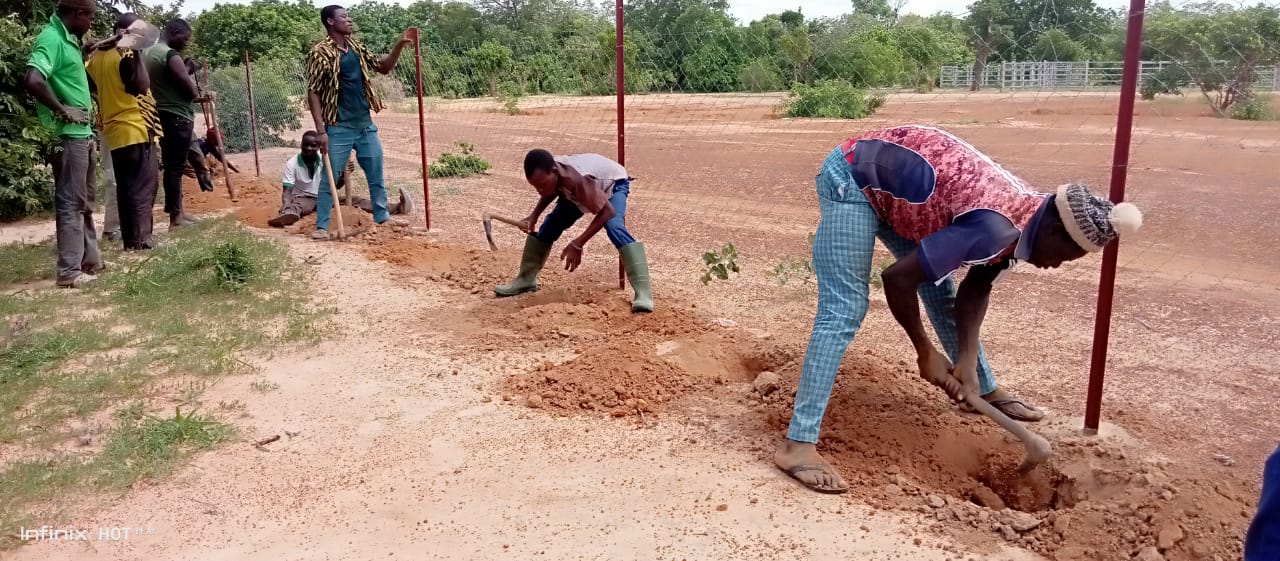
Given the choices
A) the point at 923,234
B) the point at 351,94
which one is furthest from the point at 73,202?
the point at 923,234

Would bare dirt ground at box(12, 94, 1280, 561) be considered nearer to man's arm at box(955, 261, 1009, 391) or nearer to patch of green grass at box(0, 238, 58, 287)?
man's arm at box(955, 261, 1009, 391)

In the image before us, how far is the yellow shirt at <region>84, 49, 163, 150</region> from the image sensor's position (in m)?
6.04

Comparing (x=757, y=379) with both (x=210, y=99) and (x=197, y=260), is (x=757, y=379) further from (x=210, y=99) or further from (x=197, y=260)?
(x=210, y=99)

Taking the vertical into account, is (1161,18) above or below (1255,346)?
above

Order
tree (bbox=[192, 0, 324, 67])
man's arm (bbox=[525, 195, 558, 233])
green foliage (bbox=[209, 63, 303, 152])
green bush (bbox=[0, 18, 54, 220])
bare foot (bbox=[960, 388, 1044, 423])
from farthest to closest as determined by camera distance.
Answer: tree (bbox=[192, 0, 324, 67]) < green foliage (bbox=[209, 63, 303, 152]) < green bush (bbox=[0, 18, 54, 220]) < man's arm (bbox=[525, 195, 558, 233]) < bare foot (bbox=[960, 388, 1044, 423])

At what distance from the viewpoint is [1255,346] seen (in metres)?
4.31

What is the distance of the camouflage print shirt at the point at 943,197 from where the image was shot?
2645 mm

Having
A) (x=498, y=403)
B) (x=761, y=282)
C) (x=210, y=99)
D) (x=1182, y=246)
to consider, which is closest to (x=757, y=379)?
(x=498, y=403)

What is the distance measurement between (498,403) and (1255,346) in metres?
3.60

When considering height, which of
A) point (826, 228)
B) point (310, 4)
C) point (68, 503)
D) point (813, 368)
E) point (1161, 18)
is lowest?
point (68, 503)

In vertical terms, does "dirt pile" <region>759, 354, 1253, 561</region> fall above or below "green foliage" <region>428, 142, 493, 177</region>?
below

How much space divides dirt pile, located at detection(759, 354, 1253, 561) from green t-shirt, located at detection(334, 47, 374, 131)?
4.52 meters

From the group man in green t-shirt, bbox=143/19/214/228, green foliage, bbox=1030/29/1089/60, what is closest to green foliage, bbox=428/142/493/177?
man in green t-shirt, bbox=143/19/214/228

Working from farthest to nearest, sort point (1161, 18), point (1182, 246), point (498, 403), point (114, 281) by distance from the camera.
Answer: point (1182, 246) < point (114, 281) < point (498, 403) < point (1161, 18)
